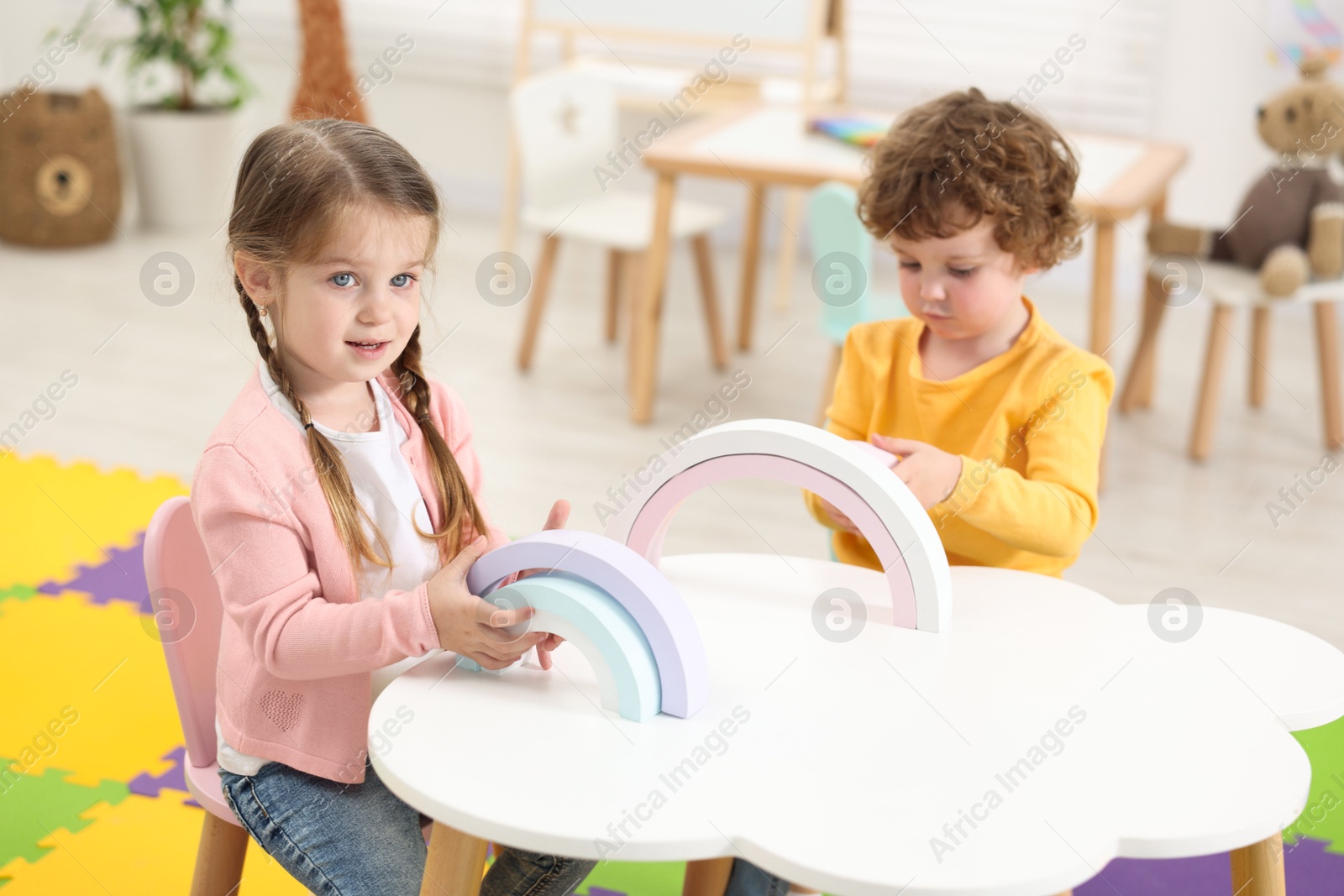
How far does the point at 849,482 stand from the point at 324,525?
413 mm

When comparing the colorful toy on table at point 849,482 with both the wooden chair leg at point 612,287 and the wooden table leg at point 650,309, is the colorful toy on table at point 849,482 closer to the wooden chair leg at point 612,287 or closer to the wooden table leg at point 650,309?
the wooden table leg at point 650,309

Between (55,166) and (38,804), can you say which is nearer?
(38,804)

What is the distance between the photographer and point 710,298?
327cm

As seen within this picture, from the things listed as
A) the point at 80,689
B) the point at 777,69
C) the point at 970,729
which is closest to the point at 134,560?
the point at 80,689

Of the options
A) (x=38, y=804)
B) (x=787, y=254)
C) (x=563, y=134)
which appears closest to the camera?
(x=38, y=804)

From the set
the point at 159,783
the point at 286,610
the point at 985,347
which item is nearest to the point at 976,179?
the point at 985,347

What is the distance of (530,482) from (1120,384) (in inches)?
59.3

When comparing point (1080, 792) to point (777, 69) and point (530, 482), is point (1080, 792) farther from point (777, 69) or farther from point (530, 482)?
point (777, 69)

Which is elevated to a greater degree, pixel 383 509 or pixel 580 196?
pixel 383 509

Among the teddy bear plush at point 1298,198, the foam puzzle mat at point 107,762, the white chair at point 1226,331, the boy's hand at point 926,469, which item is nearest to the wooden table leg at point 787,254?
the white chair at point 1226,331

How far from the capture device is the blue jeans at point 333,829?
3.47ft

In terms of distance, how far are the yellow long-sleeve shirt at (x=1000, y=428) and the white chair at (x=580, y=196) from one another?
61.2 inches

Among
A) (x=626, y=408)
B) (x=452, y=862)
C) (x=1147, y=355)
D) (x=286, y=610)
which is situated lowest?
(x=626, y=408)

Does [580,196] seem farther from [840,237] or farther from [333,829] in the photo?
[333,829]
